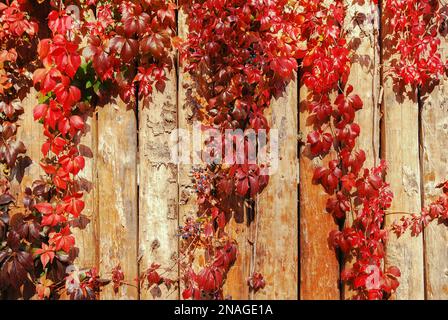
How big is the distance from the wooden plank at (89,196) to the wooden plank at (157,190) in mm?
238

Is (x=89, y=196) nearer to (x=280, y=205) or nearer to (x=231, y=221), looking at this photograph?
(x=231, y=221)

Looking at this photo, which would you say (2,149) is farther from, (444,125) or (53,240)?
(444,125)

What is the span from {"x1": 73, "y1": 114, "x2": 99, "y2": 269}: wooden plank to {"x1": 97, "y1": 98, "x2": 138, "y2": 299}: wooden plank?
0.03 meters

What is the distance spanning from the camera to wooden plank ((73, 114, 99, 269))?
94.0 inches

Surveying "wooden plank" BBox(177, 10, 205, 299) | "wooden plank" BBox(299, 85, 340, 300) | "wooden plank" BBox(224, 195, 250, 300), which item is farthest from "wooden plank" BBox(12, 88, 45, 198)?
"wooden plank" BBox(299, 85, 340, 300)

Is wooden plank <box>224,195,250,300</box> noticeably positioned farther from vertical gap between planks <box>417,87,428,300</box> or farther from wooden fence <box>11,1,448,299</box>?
vertical gap between planks <box>417,87,428,300</box>

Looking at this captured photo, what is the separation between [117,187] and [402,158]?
1498 millimetres

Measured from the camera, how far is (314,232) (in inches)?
94.7

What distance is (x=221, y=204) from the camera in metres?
2.38

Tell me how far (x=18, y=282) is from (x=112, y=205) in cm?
58

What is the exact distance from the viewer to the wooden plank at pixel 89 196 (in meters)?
2.39

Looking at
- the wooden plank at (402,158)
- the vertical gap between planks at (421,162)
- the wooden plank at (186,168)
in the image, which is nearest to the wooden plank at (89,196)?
the wooden plank at (186,168)

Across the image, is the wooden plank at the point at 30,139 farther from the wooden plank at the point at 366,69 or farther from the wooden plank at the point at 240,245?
the wooden plank at the point at 366,69

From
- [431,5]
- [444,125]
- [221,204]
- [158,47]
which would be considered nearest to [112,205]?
[221,204]
